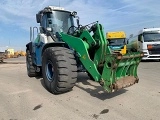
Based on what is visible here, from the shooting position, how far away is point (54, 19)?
7.59 metres

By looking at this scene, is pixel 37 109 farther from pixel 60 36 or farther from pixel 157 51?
pixel 157 51

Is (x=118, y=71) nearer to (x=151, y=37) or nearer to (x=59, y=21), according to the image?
(x=59, y=21)

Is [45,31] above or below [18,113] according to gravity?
above

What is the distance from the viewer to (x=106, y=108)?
15.6 feet

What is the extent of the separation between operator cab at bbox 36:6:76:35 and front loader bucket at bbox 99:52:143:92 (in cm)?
271

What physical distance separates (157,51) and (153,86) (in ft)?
34.6

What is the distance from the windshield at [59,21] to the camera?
7.47m

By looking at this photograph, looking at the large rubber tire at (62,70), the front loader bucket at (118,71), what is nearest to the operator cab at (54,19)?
the large rubber tire at (62,70)

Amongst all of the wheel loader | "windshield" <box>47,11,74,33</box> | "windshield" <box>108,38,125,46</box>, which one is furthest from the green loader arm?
"windshield" <box>108,38,125,46</box>

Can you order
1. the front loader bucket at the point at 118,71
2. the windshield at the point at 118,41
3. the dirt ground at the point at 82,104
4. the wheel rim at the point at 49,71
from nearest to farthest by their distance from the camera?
the dirt ground at the point at 82,104 < the front loader bucket at the point at 118,71 < the wheel rim at the point at 49,71 < the windshield at the point at 118,41

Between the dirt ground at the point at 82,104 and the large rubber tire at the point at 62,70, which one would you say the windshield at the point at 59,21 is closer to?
the large rubber tire at the point at 62,70

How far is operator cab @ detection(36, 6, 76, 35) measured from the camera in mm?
7487

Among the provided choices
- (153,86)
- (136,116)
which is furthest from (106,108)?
(153,86)

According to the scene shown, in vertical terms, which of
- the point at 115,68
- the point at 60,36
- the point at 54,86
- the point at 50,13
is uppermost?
the point at 50,13
